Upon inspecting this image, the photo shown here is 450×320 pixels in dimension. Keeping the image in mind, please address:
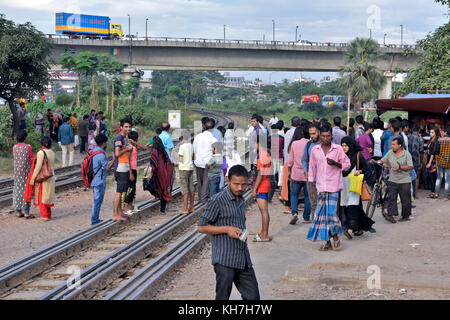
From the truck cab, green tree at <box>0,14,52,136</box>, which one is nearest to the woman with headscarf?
green tree at <box>0,14,52,136</box>

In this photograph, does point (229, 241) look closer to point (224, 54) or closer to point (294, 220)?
point (294, 220)

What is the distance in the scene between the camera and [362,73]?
47406 millimetres

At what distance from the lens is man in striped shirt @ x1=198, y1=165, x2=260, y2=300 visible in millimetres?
5492

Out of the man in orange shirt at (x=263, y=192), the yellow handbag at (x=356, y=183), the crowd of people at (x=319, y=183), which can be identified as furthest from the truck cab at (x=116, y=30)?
the yellow handbag at (x=356, y=183)

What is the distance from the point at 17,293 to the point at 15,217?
5.35 meters

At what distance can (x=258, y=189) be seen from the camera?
32.6 feet

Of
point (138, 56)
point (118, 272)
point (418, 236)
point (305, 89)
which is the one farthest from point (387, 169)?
point (305, 89)

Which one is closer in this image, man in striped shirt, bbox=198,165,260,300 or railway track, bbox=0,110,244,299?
man in striped shirt, bbox=198,165,260,300

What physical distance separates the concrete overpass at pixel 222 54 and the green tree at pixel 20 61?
2636 cm

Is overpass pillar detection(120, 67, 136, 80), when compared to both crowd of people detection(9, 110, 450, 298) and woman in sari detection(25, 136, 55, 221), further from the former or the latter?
woman in sari detection(25, 136, 55, 221)

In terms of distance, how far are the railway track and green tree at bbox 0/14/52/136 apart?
14411 millimetres

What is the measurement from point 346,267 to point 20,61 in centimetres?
2020

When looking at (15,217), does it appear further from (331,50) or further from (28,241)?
(331,50)

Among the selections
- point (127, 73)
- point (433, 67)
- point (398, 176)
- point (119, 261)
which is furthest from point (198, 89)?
point (119, 261)
